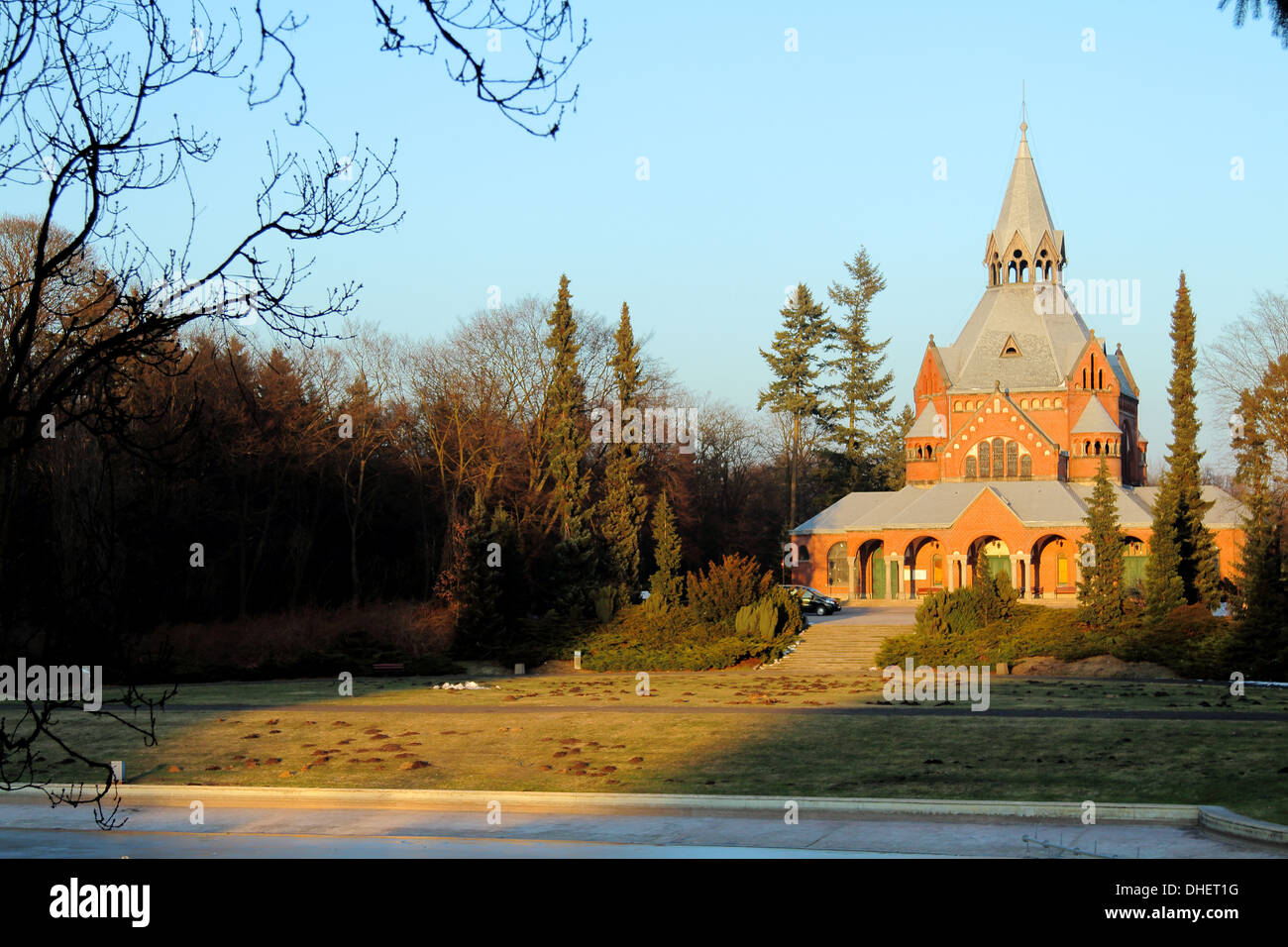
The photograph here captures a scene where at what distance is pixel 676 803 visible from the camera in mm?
13930

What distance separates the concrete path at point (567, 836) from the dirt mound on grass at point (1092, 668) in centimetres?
1976

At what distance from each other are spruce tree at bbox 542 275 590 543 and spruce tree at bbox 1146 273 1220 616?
75.2ft

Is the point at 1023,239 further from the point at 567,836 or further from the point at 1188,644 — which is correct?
the point at 567,836

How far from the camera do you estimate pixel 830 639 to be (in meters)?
42.1

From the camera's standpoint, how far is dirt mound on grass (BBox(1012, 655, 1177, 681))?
1240 inches

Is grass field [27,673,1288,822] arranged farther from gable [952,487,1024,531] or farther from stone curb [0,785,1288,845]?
gable [952,487,1024,531]

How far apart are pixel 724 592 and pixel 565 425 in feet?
60.9

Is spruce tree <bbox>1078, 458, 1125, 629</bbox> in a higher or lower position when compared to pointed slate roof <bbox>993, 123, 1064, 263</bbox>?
lower

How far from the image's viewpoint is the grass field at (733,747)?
15.0 meters

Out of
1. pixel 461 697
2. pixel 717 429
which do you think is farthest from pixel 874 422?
pixel 461 697

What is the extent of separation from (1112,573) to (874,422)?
6387cm

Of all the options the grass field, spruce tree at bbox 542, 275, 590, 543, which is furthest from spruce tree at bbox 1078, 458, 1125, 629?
spruce tree at bbox 542, 275, 590, 543

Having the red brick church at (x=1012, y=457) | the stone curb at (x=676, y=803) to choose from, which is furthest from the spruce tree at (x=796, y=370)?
the stone curb at (x=676, y=803)
